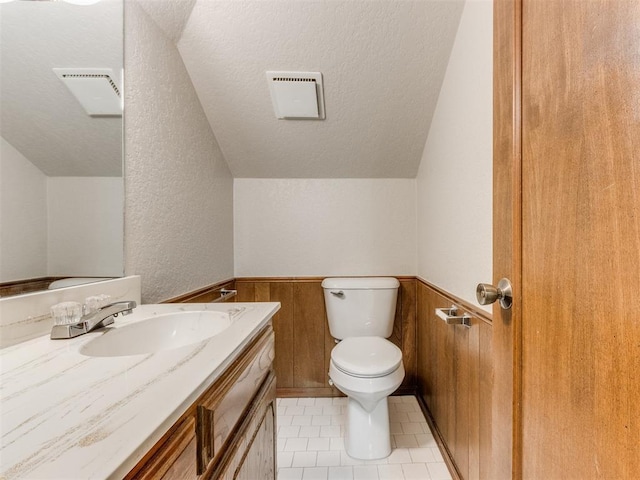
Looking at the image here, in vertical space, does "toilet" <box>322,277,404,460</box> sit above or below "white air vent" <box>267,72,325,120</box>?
below

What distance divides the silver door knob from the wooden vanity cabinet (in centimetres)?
54

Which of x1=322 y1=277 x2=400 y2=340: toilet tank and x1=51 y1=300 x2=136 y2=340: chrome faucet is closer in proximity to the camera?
x1=51 y1=300 x2=136 y2=340: chrome faucet

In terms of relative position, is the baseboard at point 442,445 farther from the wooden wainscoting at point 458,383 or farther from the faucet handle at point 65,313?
the faucet handle at point 65,313

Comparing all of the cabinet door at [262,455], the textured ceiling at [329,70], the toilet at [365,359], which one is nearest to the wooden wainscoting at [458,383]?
the toilet at [365,359]

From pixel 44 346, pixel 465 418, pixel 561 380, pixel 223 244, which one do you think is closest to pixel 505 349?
pixel 561 380

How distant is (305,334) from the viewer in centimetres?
196

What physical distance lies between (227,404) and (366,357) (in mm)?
934

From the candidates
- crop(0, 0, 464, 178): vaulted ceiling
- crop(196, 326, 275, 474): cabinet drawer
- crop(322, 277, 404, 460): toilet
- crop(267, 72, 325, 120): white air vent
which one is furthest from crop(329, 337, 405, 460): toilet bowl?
crop(267, 72, 325, 120): white air vent

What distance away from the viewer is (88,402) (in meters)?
0.42

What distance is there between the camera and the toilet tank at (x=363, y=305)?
1.78 metres

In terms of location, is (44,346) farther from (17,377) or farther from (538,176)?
(538,176)

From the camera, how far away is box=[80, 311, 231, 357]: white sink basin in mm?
770

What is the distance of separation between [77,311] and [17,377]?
255 mm

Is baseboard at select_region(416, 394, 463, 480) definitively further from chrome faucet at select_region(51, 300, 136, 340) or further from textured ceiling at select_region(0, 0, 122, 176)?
textured ceiling at select_region(0, 0, 122, 176)
